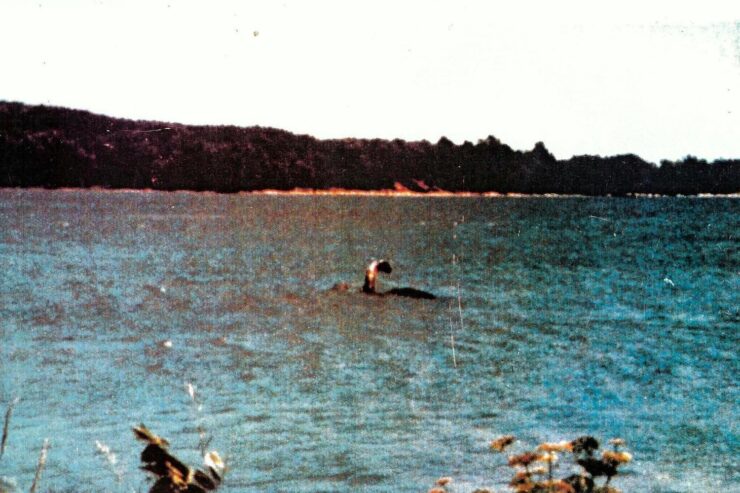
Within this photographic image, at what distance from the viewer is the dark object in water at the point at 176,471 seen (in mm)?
3049

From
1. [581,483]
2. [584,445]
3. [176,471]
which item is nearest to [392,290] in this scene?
[581,483]

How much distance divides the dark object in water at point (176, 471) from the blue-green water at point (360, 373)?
406 cm

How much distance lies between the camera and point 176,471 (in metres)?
3.09

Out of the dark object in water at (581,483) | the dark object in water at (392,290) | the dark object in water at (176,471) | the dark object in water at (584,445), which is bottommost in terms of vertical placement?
the dark object in water at (392,290)

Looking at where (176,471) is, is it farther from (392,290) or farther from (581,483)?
(392,290)

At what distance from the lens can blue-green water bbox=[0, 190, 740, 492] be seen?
13.7m

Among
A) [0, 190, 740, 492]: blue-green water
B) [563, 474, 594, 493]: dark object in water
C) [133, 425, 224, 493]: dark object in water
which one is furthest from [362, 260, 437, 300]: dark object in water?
[133, 425, 224, 493]: dark object in water

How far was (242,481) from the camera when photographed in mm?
12688

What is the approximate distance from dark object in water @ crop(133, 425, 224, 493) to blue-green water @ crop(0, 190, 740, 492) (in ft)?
13.3

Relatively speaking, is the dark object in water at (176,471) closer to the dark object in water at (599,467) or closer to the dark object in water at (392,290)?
the dark object in water at (599,467)

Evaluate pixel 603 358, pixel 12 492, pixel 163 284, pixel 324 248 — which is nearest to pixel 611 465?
pixel 12 492

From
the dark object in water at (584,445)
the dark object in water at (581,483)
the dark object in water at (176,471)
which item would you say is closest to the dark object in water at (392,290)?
the dark object in water at (581,483)

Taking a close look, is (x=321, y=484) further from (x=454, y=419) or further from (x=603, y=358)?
(x=603, y=358)

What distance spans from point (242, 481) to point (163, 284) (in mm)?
34843
